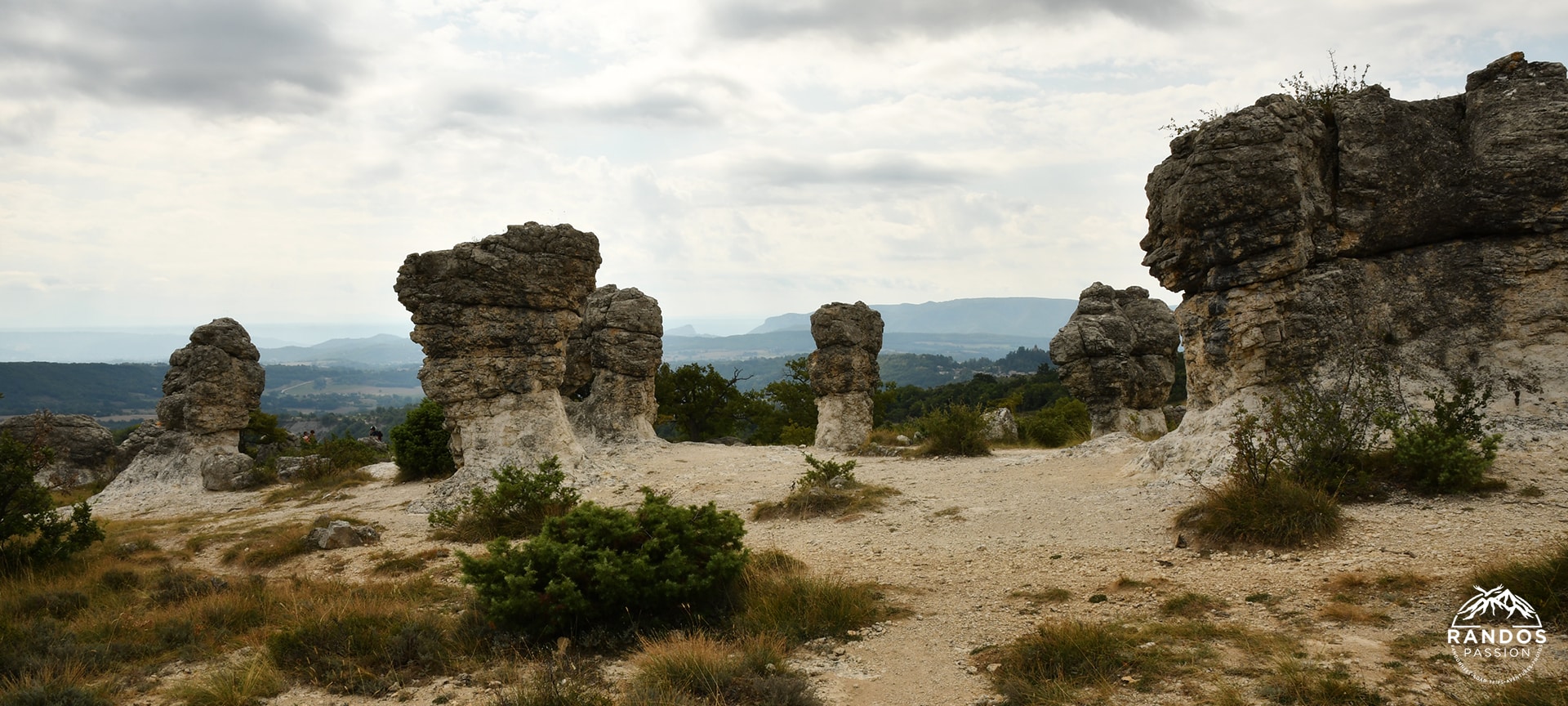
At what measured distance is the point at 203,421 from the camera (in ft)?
71.0

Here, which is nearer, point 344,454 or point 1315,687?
point 1315,687

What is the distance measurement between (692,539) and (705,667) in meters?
2.02

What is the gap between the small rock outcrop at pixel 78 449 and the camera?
23.6 m

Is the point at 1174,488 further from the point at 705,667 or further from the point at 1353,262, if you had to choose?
the point at 705,667

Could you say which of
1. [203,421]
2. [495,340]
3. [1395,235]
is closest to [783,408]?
[203,421]

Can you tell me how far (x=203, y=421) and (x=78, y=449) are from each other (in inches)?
268

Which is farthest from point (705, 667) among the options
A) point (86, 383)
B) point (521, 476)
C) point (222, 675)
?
point (86, 383)

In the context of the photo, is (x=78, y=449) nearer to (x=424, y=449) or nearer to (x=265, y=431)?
(x=265, y=431)

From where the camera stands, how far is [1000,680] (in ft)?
18.0

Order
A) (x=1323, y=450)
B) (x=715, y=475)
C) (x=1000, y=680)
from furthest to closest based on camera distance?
(x=715, y=475) → (x=1323, y=450) → (x=1000, y=680)

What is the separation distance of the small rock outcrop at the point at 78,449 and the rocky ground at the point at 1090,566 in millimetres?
16624

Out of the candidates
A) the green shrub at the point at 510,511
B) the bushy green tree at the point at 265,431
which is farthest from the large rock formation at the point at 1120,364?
the bushy green tree at the point at 265,431

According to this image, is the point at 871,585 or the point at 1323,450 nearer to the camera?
the point at 871,585

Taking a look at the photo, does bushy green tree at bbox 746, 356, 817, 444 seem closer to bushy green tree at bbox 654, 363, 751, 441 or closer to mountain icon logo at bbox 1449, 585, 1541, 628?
bushy green tree at bbox 654, 363, 751, 441
